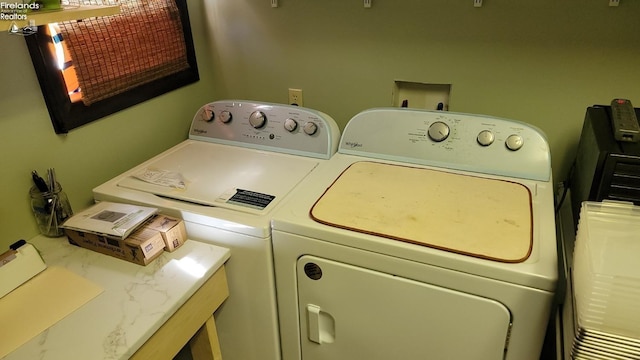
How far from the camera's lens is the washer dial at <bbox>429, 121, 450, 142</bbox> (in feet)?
4.55

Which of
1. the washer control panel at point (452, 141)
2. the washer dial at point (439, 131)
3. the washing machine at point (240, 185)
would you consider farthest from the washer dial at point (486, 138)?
the washing machine at point (240, 185)

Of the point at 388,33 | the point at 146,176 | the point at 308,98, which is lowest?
the point at 146,176

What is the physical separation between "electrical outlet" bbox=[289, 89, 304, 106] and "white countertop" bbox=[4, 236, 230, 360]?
0.85 meters

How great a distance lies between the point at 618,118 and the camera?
1.13m

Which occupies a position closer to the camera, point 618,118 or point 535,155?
point 618,118

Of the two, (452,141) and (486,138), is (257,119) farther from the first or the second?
(486,138)

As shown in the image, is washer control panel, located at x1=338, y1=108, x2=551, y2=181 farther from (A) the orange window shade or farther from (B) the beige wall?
(A) the orange window shade

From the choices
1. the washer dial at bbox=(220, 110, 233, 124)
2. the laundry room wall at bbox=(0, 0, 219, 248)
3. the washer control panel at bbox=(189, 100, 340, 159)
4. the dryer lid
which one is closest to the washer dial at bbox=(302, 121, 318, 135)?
the washer control panel at bbox=(189, 100, 340, 159)

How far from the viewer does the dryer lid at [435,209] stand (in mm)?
1030

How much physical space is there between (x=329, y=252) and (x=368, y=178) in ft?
1.04

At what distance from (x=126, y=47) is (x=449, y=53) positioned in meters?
1.15

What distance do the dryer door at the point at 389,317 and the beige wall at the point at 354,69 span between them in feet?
2.70

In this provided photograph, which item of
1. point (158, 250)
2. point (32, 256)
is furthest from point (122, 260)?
point (32, 256)

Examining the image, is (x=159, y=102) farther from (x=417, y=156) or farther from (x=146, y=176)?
(x=417, y=156)
